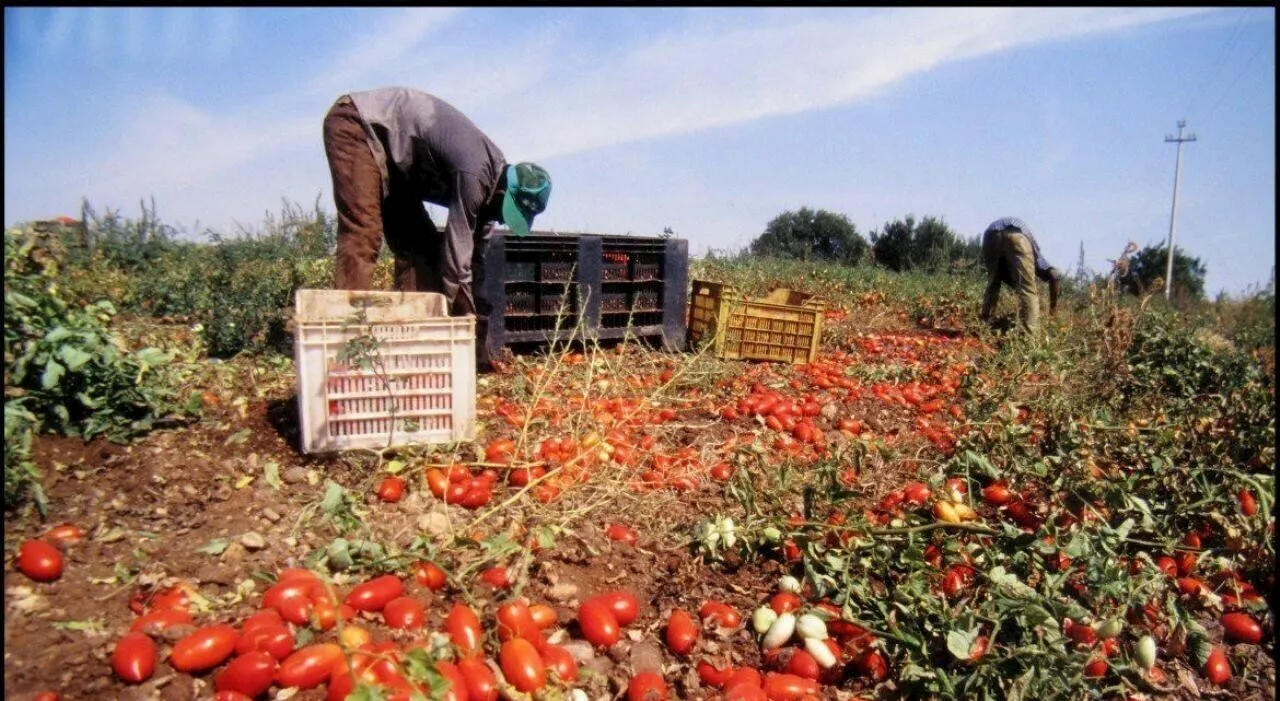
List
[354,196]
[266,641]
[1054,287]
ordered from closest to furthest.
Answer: [266,641] < [354,196] < [1054,287]

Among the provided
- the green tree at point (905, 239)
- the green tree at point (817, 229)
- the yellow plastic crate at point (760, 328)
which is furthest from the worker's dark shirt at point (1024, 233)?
the green tree at point (817, 229)

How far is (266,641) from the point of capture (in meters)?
1.75

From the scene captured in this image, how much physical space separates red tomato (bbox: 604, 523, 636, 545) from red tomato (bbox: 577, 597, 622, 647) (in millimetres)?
498

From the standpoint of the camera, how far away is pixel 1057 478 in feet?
9.67

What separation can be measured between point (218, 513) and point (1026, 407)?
4.42 meters

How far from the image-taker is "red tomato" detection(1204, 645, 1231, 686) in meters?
2.23

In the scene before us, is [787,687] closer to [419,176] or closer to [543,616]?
[543,616]

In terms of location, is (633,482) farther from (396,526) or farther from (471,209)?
(471,209)

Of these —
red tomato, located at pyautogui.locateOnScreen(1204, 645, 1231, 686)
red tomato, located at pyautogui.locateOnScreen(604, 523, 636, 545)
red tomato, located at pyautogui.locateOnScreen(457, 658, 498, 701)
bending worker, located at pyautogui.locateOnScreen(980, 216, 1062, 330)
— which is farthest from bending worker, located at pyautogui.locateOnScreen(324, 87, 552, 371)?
bending worker, located at pyautogui.locateOnScreen(980, 216, 1062, 330)

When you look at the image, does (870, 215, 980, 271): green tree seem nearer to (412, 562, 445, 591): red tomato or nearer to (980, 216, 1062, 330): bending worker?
(980, 216, 1062, 330): bending worker

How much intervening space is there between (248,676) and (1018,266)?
8.49 m

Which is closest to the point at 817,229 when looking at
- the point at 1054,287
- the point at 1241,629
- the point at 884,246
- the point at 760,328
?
the point at 884,246

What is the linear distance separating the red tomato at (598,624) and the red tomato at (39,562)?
4.58 feet

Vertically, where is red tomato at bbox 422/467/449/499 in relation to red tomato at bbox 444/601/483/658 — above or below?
above
